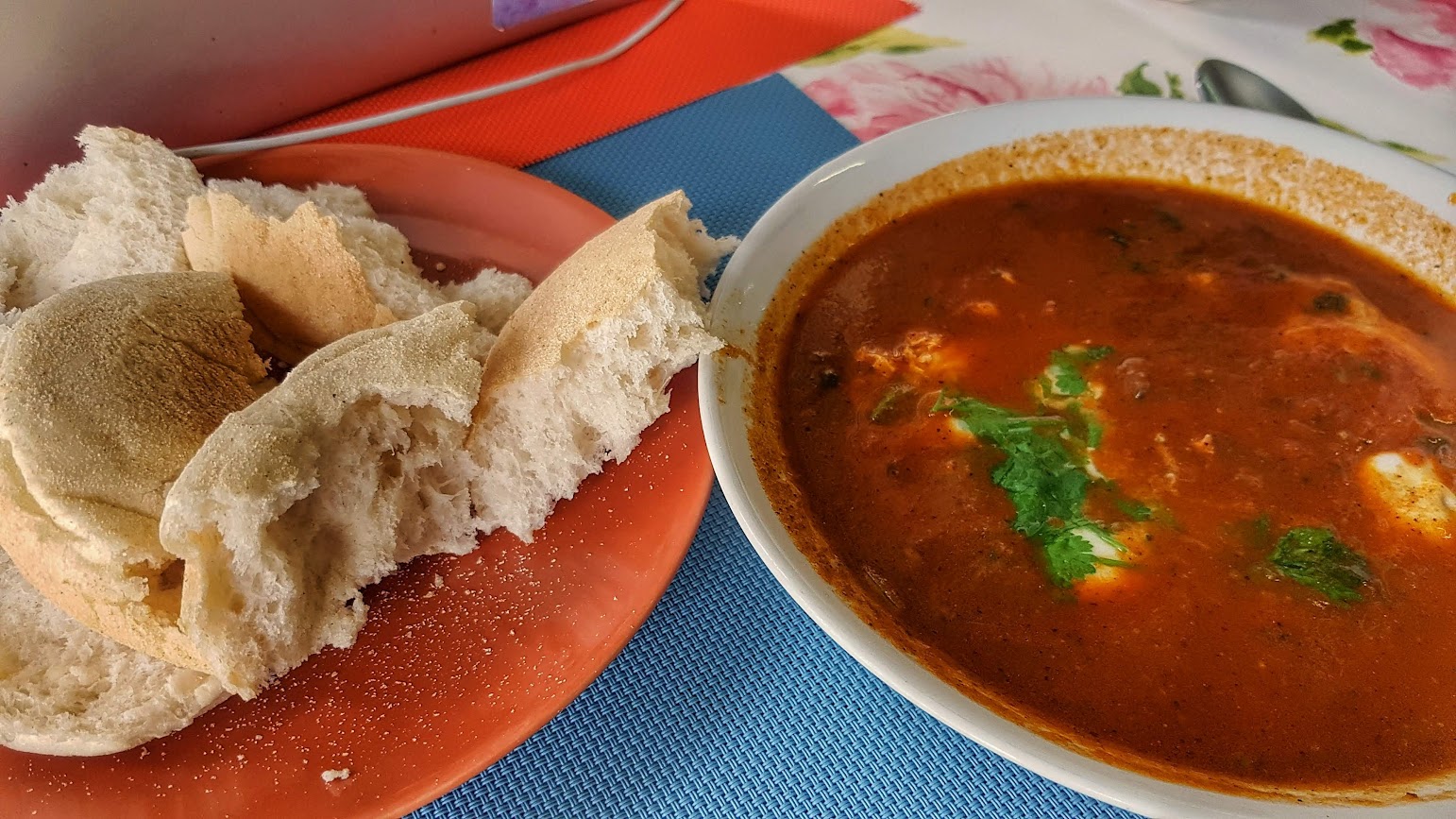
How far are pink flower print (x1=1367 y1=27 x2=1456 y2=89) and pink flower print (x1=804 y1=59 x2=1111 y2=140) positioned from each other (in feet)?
2.28

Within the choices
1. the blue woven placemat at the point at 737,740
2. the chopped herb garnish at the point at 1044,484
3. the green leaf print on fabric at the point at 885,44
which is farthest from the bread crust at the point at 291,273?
the green leaf print on fabric at the point at 885,44

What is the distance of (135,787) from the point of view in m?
1.17

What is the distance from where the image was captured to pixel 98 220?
1767 millimetres

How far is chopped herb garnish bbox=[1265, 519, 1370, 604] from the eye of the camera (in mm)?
1271

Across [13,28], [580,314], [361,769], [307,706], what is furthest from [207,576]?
[13,28]

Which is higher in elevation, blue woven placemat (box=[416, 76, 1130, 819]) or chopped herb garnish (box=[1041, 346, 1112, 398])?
chopped herb garnish (box=[1041, 346, 1112, 398])

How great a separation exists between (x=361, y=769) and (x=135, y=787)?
0.29 metres

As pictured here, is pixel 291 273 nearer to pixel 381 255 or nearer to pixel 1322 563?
pixel 381 255

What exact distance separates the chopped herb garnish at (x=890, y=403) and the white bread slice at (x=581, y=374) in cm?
31

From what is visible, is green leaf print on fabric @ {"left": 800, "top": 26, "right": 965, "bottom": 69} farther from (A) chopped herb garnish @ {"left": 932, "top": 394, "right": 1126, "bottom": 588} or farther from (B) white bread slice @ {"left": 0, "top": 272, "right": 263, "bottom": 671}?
(B) white bread slice @ {"left": 0, "top": 272, "right": 263, "bottom": 671}

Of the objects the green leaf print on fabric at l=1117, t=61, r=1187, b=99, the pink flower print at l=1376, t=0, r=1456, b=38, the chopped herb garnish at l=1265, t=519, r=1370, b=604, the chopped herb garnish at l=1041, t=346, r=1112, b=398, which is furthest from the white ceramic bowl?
the pink flower print at l=1376, t=0, r=1456, b=38

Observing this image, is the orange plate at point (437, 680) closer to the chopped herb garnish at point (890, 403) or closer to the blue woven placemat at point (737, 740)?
the blue woven placemat at point (737, 740)

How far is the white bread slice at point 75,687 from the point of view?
119cm

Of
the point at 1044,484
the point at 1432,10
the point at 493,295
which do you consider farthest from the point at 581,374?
the point at 1432,10
